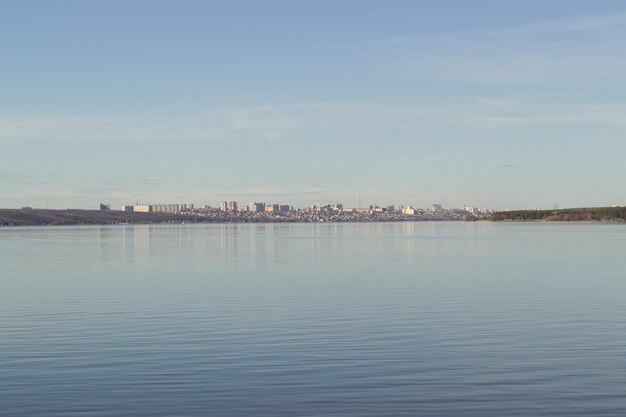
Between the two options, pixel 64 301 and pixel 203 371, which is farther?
pixel 64 301

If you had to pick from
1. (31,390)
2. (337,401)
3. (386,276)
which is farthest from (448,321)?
(386,276)

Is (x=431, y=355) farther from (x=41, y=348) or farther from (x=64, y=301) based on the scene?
(x=64, y=301)

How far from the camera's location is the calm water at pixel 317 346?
45.4 ft

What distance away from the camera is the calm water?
544 inches

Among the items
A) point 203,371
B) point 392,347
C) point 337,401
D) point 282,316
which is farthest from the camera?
point 282,316

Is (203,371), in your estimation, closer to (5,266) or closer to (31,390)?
(31,390)

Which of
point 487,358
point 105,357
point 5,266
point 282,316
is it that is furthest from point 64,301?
point 5,266

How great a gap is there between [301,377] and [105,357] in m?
4.78

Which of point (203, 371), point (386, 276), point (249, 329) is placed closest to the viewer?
point (203, 371)

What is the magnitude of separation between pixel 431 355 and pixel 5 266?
37400 millimetres

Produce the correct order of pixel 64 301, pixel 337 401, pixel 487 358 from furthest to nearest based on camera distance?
1. pixel 64 301
2. pixel 487 358
3. pixel 337 401

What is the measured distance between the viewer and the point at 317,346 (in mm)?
19203

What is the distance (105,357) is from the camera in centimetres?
1805

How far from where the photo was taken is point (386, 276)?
39.2m
